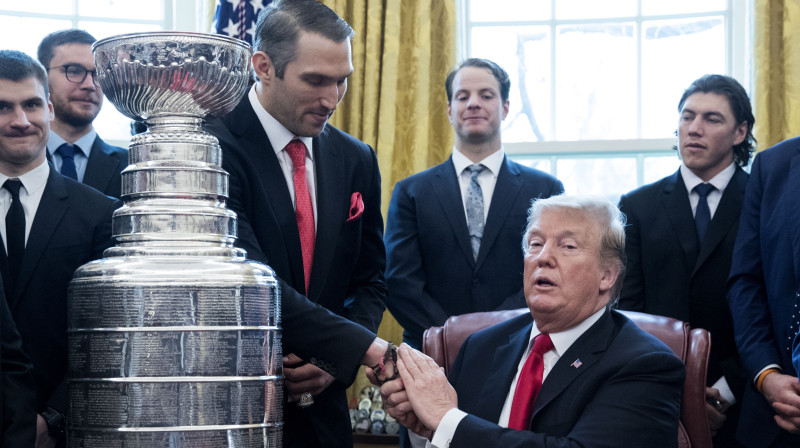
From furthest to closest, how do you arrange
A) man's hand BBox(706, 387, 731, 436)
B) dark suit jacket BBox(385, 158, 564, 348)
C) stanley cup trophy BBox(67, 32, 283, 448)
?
dark suit jacket BBox(385, 158, 564, 348) → man's hand BBox(706, 387, 731, 436) → stanley cup trophy BBox(67, 32, 283, 448)

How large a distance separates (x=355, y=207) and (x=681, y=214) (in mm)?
1530

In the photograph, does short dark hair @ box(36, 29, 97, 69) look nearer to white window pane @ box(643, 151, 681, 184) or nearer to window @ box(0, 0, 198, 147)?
window @ box(0, 0, 198, 147)

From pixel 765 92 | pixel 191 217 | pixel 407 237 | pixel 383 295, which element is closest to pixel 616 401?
pixel 383 295

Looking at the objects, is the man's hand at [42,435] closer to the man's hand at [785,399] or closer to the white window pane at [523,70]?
the man's hand at [785,399]

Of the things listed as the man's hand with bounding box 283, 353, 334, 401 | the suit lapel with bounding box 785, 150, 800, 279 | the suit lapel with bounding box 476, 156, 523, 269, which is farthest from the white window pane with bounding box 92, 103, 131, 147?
the suit lapel with bounding box 785, 150, 800, 279

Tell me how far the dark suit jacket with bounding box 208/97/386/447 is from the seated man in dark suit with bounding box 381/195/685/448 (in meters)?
0.26

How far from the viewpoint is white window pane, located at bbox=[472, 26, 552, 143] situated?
507cm

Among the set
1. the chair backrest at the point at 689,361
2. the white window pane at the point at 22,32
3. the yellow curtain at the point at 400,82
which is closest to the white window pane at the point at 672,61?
the yellow curtain at the point at 400,82

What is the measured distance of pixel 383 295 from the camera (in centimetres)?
276

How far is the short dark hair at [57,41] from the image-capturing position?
3525 millimetres

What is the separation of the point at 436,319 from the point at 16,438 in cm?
181

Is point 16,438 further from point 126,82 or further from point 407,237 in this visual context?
point 407,237

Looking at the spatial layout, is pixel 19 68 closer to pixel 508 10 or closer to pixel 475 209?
pixel 475 209

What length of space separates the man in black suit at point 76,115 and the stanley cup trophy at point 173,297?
1535mm
